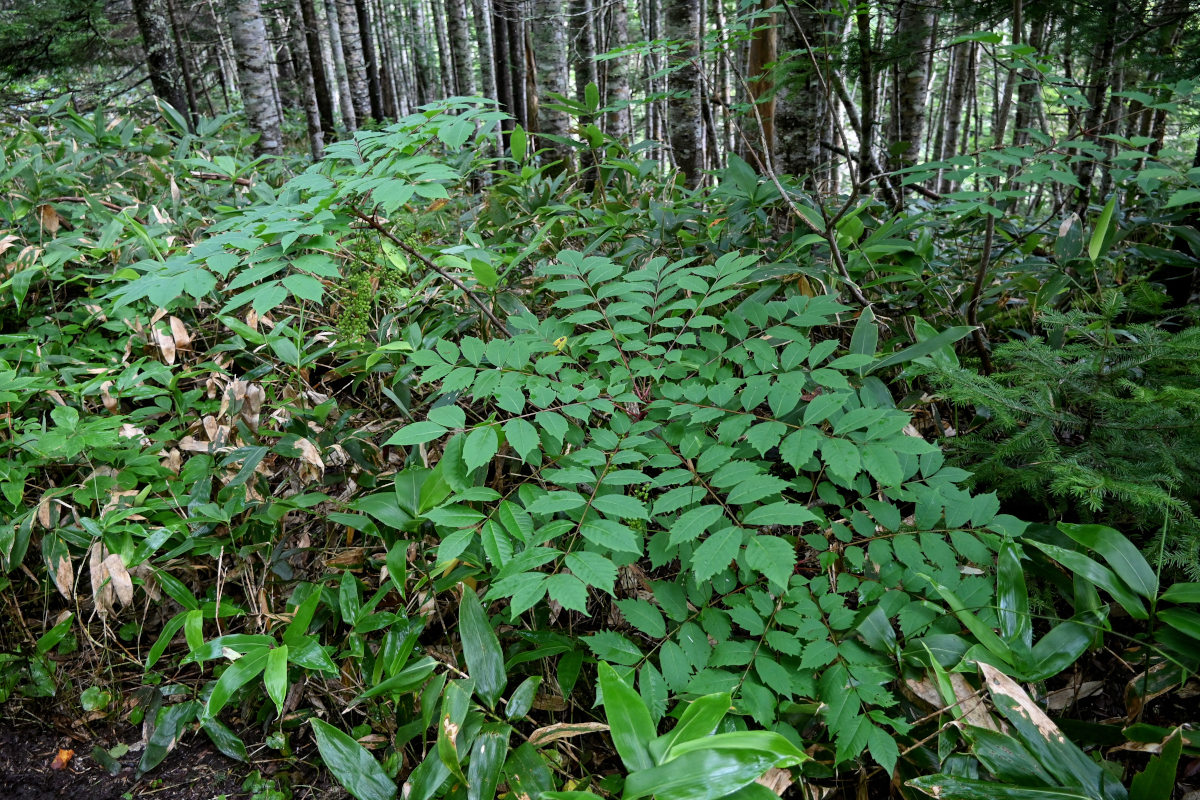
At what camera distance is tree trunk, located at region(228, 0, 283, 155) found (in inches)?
241

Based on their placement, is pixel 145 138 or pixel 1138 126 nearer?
pixel 145 138

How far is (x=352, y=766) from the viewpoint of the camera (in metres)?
1.72

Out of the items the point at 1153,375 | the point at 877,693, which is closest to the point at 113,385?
the point at 877,693

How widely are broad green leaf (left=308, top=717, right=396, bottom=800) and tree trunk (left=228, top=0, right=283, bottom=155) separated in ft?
19.3

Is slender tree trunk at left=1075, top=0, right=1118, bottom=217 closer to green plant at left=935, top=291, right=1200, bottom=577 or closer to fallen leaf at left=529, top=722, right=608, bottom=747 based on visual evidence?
green plant at left=935, top=291, right=1200, bottom=577

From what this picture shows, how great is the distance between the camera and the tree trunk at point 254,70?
6.13 meters

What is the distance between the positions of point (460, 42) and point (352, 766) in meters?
10.5

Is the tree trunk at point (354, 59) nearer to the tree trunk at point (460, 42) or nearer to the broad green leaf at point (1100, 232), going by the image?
the tree trunk at point (460, 42)

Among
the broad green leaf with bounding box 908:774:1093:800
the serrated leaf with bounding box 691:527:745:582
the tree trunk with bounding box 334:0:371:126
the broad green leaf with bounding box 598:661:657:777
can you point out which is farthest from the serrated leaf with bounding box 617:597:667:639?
the tree trunk with bounding box 334:0:371:126

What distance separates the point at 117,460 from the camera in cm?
256

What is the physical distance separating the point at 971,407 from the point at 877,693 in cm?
150

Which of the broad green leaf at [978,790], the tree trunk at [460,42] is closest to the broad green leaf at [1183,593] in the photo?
the broad green leaf at [978,790]

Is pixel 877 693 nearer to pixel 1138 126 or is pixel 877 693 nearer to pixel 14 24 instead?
pixel 1138 126

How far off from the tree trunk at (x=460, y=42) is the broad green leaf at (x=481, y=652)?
32.2 ft
